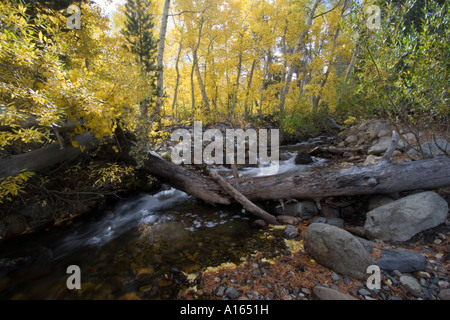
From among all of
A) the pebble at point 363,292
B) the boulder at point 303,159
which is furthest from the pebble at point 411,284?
the boulder at point 303,159

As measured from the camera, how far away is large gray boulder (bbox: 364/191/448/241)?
132 inches

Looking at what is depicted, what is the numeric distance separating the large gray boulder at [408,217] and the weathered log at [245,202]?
1.90m

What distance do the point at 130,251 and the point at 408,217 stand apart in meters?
5.23

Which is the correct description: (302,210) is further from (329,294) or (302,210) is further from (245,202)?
(329,294)

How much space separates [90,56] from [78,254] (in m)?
6.00

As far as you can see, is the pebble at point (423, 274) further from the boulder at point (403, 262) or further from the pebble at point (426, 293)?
the pebble at point (426, 293)

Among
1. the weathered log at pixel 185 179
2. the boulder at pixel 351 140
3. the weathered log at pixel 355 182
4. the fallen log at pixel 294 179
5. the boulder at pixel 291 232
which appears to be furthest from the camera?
the boulder at pixel 351 140

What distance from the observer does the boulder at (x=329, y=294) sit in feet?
7.71

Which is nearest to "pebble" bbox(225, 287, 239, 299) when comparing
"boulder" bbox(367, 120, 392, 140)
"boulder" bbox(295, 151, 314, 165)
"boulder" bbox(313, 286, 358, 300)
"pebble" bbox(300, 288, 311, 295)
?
"pebble" bbox(300, 288, 311, 295)

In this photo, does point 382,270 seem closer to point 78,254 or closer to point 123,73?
point 78,254

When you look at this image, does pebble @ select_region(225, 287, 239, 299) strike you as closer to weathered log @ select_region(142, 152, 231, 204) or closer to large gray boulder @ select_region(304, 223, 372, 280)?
large gray boulder @ select_region(304, 223, 372, 280)

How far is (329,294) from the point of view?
239 centimetres

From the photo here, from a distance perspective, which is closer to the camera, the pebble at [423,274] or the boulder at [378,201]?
the pebble at [423,274]

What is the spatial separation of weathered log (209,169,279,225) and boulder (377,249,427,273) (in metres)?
1.99
